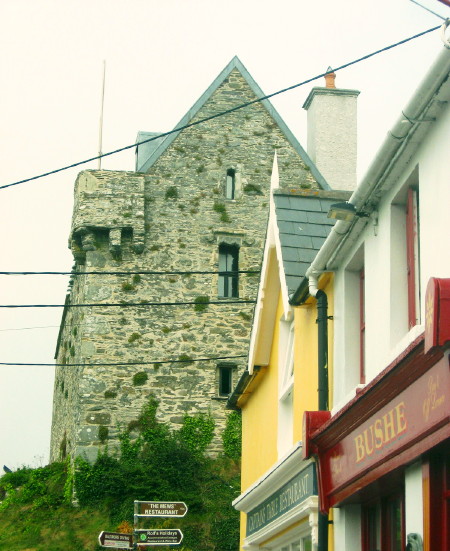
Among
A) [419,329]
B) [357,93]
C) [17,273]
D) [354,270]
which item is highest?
[357,93]

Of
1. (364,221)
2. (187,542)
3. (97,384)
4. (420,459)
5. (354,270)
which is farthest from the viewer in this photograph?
(97,384)

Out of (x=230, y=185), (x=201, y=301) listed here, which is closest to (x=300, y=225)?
(x=201, y=301)

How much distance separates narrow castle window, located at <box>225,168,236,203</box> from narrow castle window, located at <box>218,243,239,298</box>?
4.81 ft

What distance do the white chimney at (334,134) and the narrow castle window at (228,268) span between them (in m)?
3.54

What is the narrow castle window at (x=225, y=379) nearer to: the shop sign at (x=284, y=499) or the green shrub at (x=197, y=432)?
the green shrub at (x=197, y=432)

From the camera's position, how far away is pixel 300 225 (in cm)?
1455

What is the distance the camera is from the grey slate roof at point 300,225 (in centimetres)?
1418

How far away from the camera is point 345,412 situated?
32.8 feet

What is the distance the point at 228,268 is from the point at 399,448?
23.2 metres

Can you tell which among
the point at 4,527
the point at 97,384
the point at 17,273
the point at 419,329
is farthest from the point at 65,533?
the point at 419,329

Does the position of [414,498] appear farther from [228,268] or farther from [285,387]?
[228,268]

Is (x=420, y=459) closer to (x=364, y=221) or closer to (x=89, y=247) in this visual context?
(x=364, y=221)

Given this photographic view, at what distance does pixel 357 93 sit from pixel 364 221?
75.6ft

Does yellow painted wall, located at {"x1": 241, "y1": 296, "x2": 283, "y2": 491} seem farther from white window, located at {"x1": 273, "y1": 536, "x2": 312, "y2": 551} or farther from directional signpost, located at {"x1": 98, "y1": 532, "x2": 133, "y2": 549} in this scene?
directional signpost, located at {"x1": 98, "y1": 532, "x2": 133, "y2": 549}
